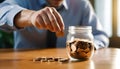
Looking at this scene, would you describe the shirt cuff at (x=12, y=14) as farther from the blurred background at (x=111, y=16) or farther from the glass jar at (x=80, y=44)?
the blurred background at (x=111, y=16)

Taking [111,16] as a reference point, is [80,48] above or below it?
below

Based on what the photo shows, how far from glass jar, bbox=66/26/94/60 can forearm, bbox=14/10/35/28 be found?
0.18 metres

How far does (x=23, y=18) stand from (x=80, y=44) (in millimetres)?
284

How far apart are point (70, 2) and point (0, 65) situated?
3.02 feet

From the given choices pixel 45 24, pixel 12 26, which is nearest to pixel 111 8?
pixel 12 26

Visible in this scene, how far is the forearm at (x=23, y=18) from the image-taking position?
1.10 m

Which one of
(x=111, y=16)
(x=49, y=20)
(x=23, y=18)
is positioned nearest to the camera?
(x=49, y=20)

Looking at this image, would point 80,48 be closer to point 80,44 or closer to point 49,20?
point 80,44

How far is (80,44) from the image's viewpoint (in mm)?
985

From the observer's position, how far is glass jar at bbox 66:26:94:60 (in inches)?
38.9

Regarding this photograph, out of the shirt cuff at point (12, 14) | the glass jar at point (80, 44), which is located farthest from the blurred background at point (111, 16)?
the glass jar at point (80, 44)

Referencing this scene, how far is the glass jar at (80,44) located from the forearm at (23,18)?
181 mm

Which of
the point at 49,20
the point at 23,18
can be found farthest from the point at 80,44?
the point at 23,18

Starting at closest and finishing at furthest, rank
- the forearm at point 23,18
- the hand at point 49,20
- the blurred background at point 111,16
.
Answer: the hand at point 49,20 → the forearm at point 23,18 → the blurred background at point 111,16
